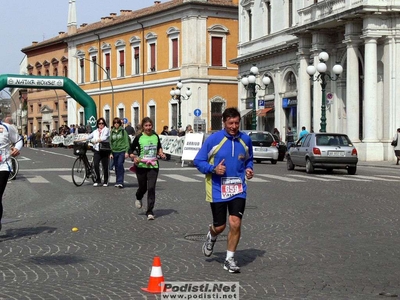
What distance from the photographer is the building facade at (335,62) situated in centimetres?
3800

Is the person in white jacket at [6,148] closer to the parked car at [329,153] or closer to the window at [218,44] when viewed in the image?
the parked car at [329,153]

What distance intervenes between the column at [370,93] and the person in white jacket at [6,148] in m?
27.9

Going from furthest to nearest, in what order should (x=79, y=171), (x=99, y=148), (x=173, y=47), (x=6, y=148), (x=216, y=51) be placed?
(x=173, y=47) < (x=216, y=51) < (x=79, y=171) < (x=99, y=148) < (x=6, y=148)

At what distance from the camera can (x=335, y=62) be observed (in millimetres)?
42781

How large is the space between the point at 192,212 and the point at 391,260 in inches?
235

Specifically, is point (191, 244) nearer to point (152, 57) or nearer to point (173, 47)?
point (173, 47)

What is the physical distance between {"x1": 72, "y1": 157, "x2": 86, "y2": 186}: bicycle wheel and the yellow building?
93.0 ft

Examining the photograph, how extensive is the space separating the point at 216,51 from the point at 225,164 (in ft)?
177

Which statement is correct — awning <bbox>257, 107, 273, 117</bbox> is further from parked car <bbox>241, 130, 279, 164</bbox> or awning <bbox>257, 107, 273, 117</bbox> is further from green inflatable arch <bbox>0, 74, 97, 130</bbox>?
green inflatable arch <bbox>0, 74, 97, 130</bbox>

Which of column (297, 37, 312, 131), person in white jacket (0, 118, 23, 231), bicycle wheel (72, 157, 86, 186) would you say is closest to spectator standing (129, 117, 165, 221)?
person in white jacket (0, 118, 23, 231)


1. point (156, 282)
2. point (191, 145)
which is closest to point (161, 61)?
point (191, 145)

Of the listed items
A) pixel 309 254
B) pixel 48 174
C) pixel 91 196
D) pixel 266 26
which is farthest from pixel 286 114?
pixel 309 254

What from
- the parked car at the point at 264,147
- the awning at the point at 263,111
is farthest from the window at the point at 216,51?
the parked car at the point at 264,147

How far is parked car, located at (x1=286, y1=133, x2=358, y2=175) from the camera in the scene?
27516mm
